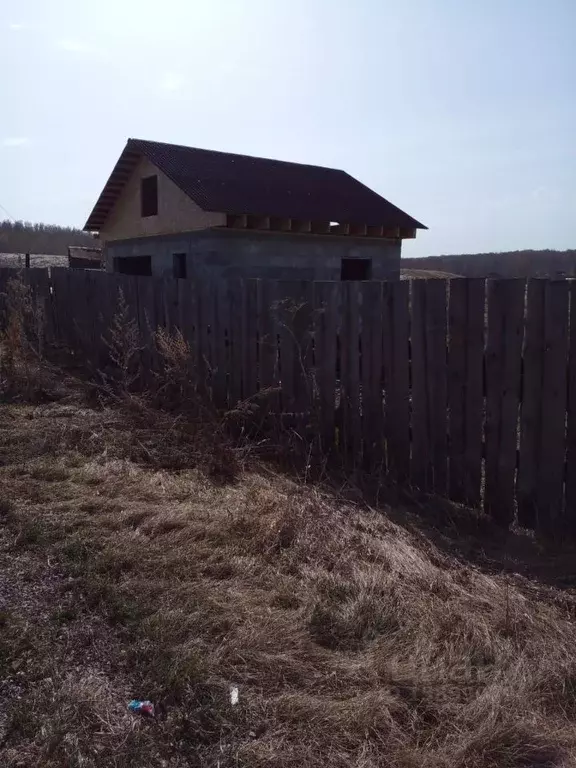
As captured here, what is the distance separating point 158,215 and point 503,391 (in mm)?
9885

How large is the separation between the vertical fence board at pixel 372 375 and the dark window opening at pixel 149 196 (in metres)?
9.61

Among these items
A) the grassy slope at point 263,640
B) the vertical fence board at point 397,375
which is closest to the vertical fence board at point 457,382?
Result: the vertical fence board at point 397,375

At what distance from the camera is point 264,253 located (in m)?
11.6

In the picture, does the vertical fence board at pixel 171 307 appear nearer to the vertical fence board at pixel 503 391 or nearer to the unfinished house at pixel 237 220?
the unfinished house at pixel 237 220

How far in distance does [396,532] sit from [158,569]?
A: 5.23 feet

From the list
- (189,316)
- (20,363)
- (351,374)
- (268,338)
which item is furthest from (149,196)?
(351,374)

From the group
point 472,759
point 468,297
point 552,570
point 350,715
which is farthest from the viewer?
point 468,297

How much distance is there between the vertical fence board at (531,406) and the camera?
411cm

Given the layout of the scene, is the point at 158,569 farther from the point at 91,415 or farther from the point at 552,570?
the point at 91,415

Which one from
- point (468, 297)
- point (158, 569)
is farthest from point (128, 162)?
point (158, 569)

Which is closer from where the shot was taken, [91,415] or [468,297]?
[468,297]

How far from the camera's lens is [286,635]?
2832mm

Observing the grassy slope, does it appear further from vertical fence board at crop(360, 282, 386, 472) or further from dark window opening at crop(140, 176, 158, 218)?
dark window opening at crop(140, 176, 158, 218)

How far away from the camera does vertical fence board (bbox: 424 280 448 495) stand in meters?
4.62
